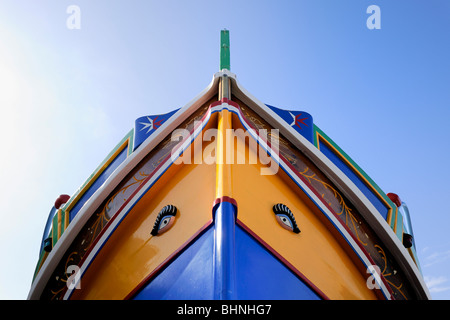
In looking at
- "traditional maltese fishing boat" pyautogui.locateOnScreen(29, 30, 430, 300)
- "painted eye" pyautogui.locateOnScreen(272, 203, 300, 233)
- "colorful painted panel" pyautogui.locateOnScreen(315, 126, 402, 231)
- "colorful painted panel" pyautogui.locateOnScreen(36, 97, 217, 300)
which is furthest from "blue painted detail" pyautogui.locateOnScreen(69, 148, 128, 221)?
"colorful painted panel" pyautogui.locateOnScreen(315, 126, 402, 231)

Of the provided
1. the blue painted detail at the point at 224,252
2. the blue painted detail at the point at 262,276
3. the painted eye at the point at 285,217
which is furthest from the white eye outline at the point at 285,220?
the blue painted detail at the point at 224,252

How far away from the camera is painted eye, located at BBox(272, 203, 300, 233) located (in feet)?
12.7

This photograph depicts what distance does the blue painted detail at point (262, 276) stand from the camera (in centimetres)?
312

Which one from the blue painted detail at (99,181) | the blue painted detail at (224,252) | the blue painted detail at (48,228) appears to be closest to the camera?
the blue painted detail at (224,252)

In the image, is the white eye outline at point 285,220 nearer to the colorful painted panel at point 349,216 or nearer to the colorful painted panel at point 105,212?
the colorful painted panel at point 349,216

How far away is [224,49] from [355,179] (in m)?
2.01

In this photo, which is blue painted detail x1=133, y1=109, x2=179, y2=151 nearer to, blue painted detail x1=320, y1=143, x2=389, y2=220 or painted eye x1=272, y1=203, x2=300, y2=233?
blue painted detail x1=320, y1=143, x2=389, y2=220

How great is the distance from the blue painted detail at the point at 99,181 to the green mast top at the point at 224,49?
1385 millimetres

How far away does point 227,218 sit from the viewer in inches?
124

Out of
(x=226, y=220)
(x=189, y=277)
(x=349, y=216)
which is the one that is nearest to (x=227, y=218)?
(x=226, y=220)

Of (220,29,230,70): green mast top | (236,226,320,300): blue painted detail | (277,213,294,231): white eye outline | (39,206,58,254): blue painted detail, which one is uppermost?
(220,29,230,70): green mast top

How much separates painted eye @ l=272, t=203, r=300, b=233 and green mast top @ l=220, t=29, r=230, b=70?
1.80 meters
